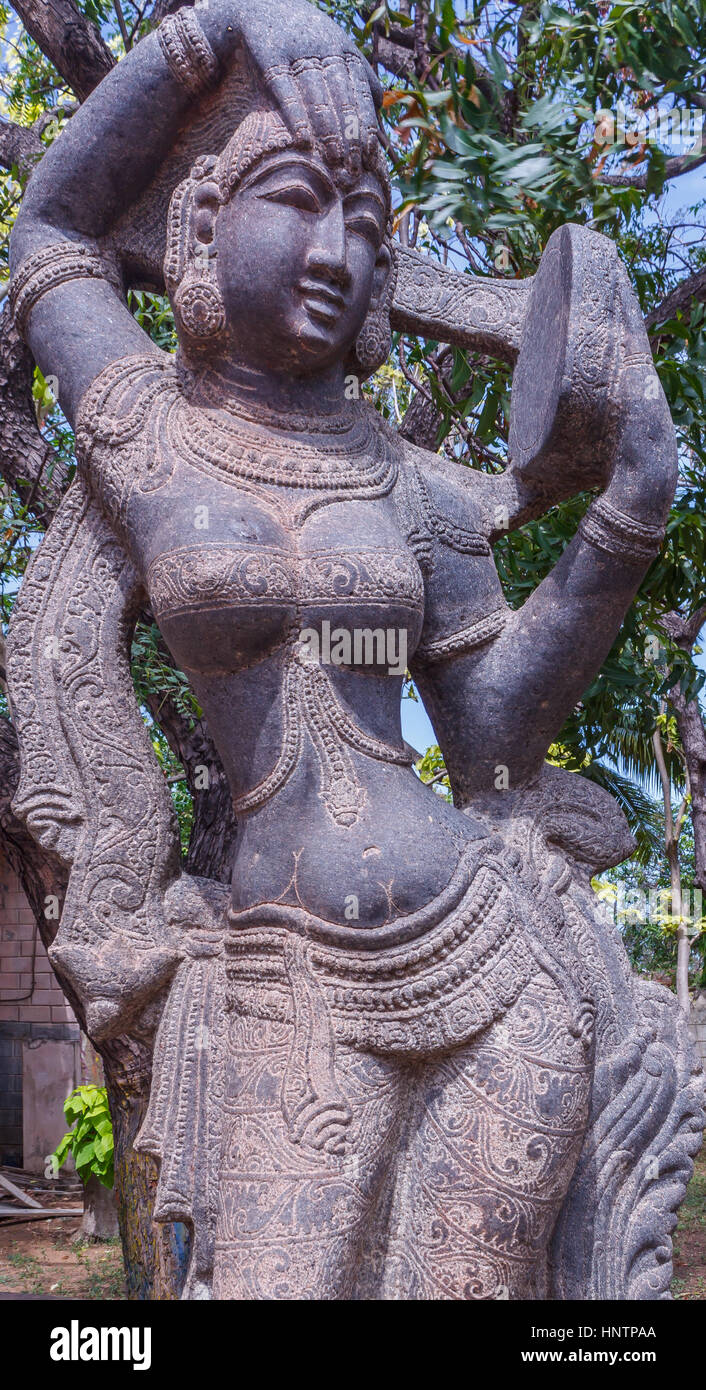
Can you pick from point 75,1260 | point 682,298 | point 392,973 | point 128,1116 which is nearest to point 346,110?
point 392,973

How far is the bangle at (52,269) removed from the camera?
284 cm

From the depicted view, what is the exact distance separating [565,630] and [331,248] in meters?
0.97

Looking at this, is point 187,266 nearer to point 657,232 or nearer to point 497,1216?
point 497,1216

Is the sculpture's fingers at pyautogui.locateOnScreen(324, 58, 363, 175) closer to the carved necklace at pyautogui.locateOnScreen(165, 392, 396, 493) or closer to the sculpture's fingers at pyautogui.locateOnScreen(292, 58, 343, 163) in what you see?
the sculpture's fingers at pyautogui.locateOnScreen(292, 58, 343, 163)

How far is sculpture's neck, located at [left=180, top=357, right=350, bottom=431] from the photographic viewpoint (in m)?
2.75

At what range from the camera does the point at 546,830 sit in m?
2.84

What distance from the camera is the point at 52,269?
2836 millimetres

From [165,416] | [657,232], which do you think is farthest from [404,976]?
[657,232]

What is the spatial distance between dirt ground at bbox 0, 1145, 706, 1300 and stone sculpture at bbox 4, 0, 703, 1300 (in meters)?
5.11

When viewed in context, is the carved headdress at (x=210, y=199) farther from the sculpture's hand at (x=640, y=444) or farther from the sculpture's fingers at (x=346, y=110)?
the sculpture's hand at (x=640, y=444)

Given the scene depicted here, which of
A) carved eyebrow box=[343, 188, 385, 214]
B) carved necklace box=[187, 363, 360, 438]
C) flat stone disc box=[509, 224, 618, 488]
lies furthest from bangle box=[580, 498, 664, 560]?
carved eyebrow box=[343, 188, 385, 214]

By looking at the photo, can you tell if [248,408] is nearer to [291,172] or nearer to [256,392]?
[256,392]
